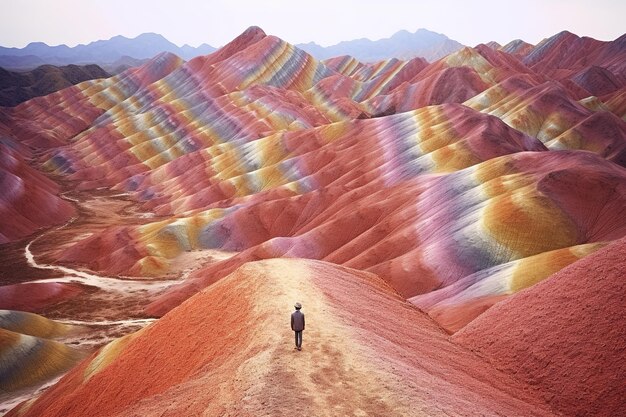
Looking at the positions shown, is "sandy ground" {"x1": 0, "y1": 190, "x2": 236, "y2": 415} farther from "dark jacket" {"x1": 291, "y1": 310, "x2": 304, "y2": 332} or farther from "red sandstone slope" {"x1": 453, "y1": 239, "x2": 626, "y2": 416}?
"red sandstone slope" {"x1": 453, "y1": 239, "x2": 626, "y2": 416}

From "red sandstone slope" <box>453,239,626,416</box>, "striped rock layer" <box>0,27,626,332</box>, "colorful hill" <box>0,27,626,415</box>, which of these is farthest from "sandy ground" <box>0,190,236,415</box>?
"red sandstone slope" <box>453,239,626,416</box>

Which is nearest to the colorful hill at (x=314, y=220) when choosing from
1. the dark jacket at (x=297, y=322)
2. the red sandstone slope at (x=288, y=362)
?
the red sandstone slope at (x=288, y=362)

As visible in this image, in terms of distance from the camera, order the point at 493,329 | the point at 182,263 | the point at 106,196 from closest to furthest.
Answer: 1. the point at 493,329
2. the point at 182,263
3. the point at 106,196

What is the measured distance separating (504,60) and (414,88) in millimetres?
37484

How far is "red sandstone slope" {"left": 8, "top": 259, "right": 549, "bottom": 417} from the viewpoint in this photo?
479 inches

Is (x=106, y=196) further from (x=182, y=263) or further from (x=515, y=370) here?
(x=515, y=370)

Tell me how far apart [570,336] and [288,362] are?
503 inches

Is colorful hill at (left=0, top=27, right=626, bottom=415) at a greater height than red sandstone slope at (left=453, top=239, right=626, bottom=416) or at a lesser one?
greater

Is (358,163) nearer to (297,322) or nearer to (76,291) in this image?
(76,291)

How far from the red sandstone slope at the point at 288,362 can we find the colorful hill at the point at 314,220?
0.35 feet

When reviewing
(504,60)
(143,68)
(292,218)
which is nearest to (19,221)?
(292,218)

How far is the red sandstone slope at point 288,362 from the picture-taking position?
1216 cm

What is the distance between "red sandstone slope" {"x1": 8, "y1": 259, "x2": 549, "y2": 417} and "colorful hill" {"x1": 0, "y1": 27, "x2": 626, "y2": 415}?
4.1 inches

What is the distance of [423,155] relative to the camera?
6350cm
